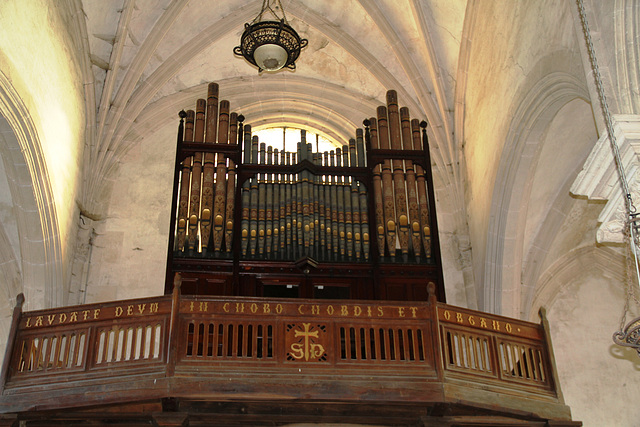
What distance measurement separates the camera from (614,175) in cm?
714

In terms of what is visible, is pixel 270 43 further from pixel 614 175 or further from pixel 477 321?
pixel 614 175

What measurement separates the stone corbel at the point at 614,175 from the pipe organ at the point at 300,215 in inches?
160

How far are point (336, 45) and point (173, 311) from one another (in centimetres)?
722

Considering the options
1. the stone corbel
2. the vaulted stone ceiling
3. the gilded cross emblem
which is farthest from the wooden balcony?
the vaulted stone ceiling

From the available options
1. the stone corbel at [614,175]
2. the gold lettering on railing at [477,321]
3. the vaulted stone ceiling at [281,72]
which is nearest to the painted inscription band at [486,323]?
the gold lettering on railing at [477,321]

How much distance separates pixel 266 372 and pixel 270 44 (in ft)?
15.9

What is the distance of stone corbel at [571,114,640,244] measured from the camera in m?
6.89

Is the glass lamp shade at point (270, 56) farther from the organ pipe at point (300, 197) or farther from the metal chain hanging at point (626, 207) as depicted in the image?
the metal chain hanging at point (626, 207)

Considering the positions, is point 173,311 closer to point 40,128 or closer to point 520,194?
point 40,128

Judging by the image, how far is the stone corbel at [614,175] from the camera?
6.89 meters

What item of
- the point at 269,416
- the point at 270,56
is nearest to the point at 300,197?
the point at 270,56

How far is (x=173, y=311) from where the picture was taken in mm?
8531

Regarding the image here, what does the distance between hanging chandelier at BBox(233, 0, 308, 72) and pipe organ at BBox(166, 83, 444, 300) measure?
137cm

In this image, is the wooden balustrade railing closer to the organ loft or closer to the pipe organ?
the organ loft
